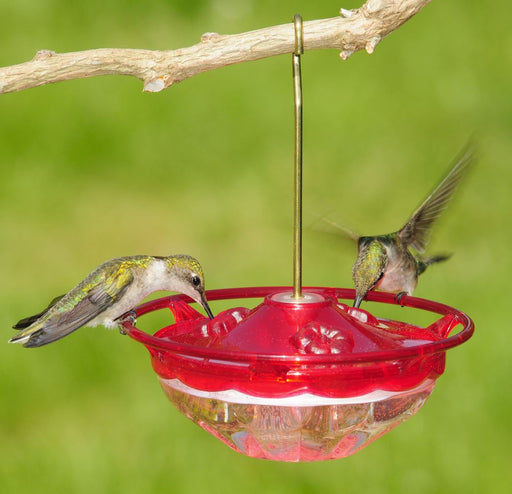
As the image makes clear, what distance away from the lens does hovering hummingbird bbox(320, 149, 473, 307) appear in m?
3.27

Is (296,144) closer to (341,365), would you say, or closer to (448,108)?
(341,365)

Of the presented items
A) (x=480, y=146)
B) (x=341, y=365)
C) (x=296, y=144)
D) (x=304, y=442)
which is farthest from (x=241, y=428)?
(x=480, y=146)

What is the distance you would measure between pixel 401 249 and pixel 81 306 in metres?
1.30

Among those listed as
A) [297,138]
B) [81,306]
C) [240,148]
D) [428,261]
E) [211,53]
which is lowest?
[428,261]

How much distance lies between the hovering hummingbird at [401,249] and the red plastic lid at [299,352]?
504 mm

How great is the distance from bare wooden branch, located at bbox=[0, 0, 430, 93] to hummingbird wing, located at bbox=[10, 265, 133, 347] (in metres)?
0.97

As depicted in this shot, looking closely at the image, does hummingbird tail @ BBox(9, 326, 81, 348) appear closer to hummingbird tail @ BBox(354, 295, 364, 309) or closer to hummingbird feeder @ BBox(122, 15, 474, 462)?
hummingbird feeder @ BBox(122, 15, 474, 462)

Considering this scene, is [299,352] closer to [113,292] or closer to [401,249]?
[113,292]

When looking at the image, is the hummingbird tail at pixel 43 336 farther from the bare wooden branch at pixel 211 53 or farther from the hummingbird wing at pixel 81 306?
the bare wooden branch at pixel 211 53

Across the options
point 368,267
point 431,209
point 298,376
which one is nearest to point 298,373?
point 298,376

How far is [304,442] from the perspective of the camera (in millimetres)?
2498

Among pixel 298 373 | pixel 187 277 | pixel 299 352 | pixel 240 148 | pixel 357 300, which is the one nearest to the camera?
pixel 298 373

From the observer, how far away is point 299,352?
2.40 m

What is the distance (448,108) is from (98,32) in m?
2.41
